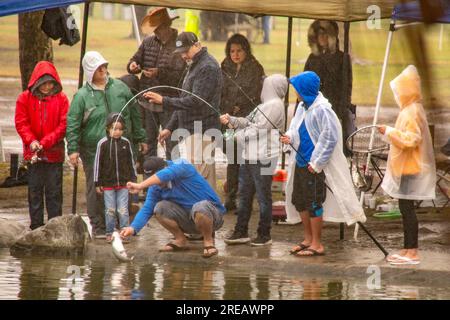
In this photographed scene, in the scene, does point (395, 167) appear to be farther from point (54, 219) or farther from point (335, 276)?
point (54, 219)

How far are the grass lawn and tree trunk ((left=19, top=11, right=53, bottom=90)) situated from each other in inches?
150

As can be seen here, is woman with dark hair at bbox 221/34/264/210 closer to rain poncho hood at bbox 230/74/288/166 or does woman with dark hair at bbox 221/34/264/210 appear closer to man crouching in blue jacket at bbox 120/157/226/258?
rain poncho hood at bbox 230/74/288/166

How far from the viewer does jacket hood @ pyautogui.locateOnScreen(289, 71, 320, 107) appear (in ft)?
34.7

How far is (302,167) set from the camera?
423 inches

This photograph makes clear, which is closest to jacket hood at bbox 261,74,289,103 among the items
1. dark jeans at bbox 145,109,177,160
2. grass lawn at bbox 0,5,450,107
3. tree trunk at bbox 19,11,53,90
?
dark jeans at bbox 145,109,177,160

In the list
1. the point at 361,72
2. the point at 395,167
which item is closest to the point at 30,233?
the point at 395,167

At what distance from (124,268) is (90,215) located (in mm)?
1463

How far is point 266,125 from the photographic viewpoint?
443 inches

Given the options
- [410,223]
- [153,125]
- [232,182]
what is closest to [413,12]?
[410,223]

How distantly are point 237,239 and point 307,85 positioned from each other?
1.82 metres

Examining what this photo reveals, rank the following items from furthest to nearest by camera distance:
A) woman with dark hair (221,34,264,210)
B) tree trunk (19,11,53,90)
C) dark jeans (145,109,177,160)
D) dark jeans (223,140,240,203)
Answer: tree trunk (19,11,53,90)
dark jeans (223,140,240,203)
dark jeans (145,109,177,160)
woman with dark hair (221,34,264,210)

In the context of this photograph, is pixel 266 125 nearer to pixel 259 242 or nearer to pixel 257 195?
pixel 257 195
